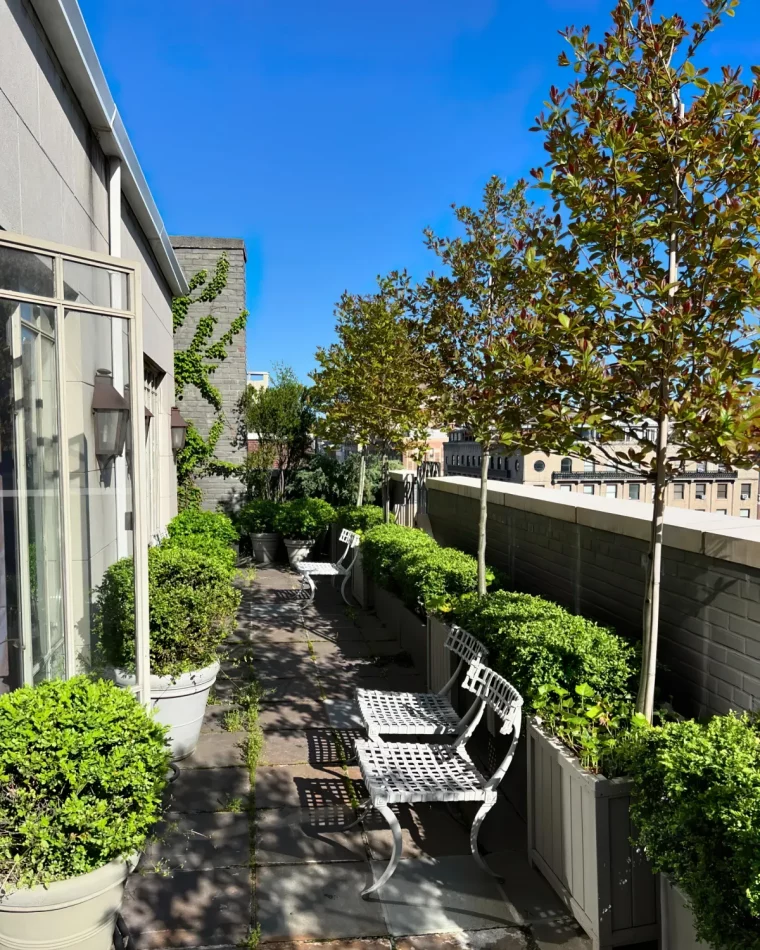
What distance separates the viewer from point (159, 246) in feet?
26.5

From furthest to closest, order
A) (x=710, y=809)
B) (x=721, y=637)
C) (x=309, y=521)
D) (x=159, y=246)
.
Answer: (x=309, y=521)
(x=159, y=246)
(x=721, y=637)
(x=710, y=809)

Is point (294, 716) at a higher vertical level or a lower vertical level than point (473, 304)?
lower

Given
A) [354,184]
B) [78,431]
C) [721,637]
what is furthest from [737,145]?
[354,184]

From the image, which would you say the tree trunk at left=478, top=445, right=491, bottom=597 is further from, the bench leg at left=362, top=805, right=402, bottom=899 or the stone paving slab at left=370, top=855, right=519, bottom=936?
the bench leg at left=362, top=805, right=402, bottom=899

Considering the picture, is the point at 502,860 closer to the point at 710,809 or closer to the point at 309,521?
the point at 710,809

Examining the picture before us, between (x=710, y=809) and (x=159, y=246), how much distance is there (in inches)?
310

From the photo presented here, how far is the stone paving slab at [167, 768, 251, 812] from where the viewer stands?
153 inches

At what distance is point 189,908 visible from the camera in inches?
119

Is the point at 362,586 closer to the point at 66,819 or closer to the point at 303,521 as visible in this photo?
the point at 303,521

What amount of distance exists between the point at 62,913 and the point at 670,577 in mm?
3067

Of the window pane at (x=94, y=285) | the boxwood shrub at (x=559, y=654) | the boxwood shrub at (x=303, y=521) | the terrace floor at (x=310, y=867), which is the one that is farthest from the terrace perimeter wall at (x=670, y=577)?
the boxwood shrub at (x=303, y=521)

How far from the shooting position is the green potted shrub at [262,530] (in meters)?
12.4

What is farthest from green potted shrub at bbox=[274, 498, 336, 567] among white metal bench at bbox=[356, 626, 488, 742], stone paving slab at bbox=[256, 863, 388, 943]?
stone paving slab at bbox=[256, 863, 388, 943]

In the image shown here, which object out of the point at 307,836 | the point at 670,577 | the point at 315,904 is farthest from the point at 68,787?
the point at 670,577
